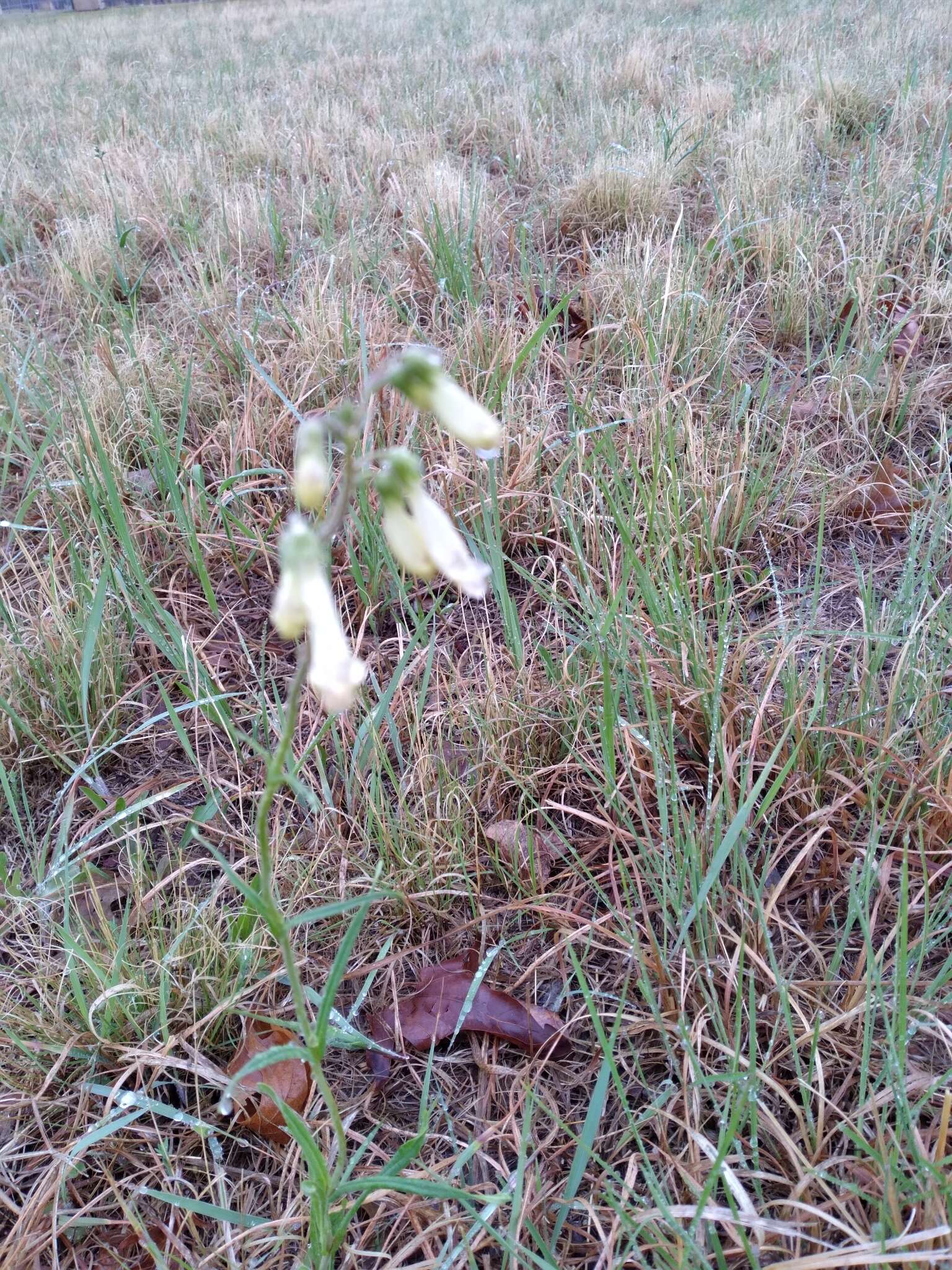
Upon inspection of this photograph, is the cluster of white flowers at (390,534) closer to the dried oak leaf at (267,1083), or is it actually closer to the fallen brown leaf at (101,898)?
the dried oak leaf at (267,1083)

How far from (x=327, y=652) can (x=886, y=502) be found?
1.93 m

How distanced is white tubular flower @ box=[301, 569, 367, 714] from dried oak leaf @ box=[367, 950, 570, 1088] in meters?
0.79

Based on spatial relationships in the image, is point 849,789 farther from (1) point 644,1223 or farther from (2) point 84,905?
(2) point 84,905

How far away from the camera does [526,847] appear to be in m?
1.53

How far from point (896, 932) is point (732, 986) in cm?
28

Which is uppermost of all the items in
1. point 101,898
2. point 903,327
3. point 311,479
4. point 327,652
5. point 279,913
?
point 311,479

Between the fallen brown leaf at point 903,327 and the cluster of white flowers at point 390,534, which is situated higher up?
the cluster of white flowers at point 390,534

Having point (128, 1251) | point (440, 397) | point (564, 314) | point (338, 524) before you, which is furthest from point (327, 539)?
point (564, 314)

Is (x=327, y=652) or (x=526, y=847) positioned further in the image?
(x=526, y=847)

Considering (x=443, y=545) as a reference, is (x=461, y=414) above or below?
above

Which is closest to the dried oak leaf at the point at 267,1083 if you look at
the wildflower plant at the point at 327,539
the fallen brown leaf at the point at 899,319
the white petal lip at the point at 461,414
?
the wildflower plant at the point at 327,539

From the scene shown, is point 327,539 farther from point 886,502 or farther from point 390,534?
point 886,502

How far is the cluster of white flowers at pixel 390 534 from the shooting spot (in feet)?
2.36

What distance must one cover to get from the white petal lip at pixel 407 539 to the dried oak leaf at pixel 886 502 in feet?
5.67
